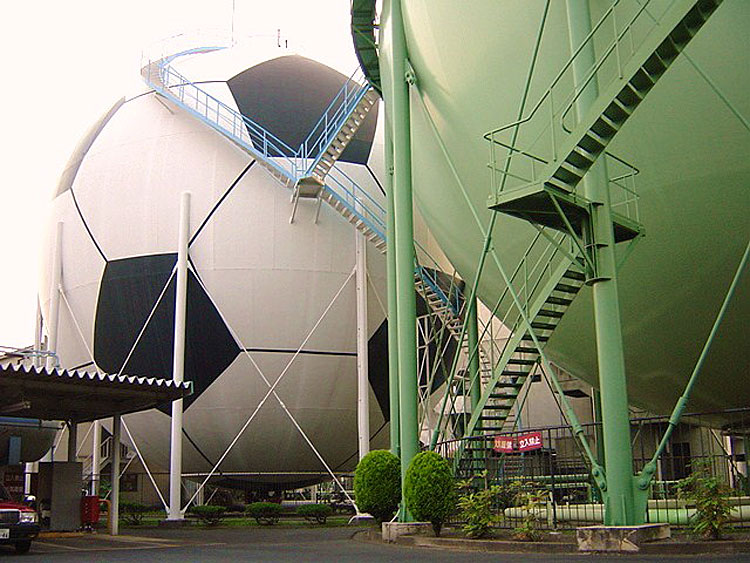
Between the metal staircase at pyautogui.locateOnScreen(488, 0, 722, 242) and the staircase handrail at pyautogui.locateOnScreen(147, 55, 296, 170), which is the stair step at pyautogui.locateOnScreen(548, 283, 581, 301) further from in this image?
the staircase handrail at pyautogui.locateOnScreen(147, 55, 296, 170)

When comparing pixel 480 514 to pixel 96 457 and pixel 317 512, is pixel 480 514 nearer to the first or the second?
pixel 317 512

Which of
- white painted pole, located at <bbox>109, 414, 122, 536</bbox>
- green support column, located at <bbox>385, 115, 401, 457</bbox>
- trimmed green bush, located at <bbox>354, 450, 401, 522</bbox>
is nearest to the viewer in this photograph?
trimmed green bush, located at <bbox>354, 450, 401, 522</bbox>

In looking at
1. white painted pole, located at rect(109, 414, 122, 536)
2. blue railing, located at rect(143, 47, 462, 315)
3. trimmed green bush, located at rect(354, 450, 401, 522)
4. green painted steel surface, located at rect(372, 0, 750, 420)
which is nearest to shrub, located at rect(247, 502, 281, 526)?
white painted pole, located at rect(109, 414, 122, 536)

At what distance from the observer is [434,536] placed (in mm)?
10656

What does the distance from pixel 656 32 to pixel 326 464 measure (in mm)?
12854

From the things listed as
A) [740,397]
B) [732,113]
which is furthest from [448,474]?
[732,113]

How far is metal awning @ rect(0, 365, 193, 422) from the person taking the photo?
12578mm

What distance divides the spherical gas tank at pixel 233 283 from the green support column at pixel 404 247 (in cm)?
568

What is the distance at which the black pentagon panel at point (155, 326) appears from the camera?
17.2m

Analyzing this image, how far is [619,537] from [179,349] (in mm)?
11011

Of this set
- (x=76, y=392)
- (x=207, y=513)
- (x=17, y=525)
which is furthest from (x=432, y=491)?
(x=207, y=513)

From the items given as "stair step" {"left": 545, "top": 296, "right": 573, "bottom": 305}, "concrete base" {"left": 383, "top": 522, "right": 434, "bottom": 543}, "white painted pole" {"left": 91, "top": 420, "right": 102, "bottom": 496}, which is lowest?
"concrete base" {"left": 383, "top": 522, "right": 434, "bottom": 543}

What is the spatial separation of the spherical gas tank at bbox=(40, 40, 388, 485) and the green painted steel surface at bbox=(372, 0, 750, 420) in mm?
6206

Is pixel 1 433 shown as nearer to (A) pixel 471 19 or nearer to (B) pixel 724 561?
(A) pixel 471 19
